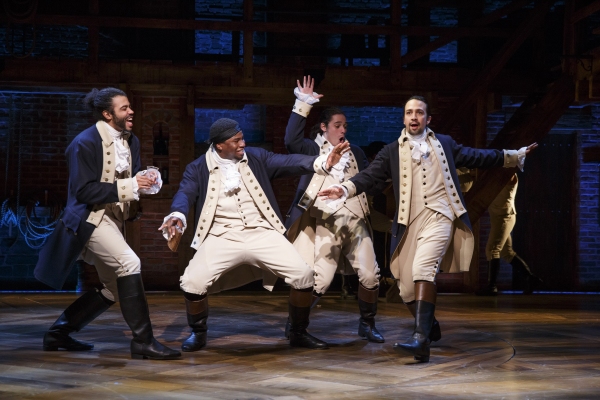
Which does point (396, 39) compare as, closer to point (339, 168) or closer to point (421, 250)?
point (339, 168)

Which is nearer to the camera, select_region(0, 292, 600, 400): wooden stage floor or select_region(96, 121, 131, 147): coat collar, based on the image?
select_region(0, 292, 600, 400): wooden stage floor

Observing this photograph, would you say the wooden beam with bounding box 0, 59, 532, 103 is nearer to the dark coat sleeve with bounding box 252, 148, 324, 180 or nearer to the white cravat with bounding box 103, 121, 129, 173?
the dark coat sleeve with bounding box 252, 148, 324, 180

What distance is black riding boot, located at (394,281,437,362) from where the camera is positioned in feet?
15.8

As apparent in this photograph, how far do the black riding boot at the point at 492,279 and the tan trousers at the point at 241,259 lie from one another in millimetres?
4782

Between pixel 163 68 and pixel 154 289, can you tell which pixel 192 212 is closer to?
pixel 154 289

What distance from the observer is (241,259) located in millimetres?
5289

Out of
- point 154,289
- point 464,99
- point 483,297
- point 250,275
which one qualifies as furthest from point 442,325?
point 154,289

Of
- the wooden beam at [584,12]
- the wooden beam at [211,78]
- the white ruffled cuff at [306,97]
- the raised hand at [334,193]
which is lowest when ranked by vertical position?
the raised hand at [334,193]

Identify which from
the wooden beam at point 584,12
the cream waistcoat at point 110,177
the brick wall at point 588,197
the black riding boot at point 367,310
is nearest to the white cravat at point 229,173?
the cream waistcoat at point 110,177

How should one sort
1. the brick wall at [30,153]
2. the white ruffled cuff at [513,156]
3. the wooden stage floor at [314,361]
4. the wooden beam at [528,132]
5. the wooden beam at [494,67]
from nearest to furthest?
1. the wooden stage floor at [314,361]
2. the white ruffled cuff at [513,156]
3. the wooden beam at [528,132]
4. the wooden beam at [494,67]
5. the brick wall at [30,153]

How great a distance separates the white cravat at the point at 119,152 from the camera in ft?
16.8

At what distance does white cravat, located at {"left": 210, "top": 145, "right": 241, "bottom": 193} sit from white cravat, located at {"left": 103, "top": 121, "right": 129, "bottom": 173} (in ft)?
1.99

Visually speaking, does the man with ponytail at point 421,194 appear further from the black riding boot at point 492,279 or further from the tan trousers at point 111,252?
the black riding boot at point 492,279

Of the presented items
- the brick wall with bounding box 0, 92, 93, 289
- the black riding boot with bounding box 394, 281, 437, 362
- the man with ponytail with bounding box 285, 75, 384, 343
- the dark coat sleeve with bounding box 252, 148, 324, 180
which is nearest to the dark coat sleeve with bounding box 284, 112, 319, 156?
the man with ponytail with bounding box 285, 75, 384, 343
